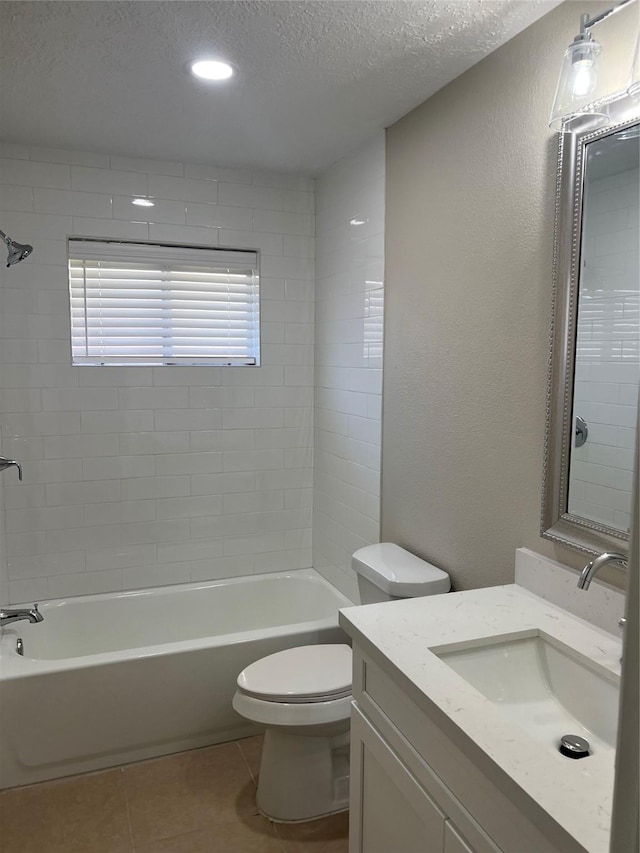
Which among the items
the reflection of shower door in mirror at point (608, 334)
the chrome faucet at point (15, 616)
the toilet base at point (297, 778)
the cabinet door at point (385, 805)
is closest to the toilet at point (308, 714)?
the toilet base at point (297, 778)

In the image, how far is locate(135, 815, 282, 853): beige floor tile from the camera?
2.06 metres

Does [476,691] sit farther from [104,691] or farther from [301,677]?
[104,691]

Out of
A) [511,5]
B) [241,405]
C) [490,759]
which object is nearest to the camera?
[490,759]

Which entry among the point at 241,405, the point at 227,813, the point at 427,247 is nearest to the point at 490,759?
the point at 227,813

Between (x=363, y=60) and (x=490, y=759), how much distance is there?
6.44 feet

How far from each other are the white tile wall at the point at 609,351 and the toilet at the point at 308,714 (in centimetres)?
79

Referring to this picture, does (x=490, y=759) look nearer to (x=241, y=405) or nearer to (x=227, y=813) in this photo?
(x=227, y=813)

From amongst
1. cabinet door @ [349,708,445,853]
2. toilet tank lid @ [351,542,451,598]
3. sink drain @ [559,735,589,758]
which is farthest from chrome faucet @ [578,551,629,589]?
toilet tank lid @ [351,542,451,598]

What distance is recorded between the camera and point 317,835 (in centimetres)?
213

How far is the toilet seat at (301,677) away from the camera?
211 centimetres

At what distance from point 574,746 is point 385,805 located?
1.54 feet

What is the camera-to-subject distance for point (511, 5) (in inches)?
66.1

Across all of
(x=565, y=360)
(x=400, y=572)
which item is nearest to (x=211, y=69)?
(x=565, y=360)

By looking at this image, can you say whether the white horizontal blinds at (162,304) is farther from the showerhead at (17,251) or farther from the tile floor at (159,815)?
the tile floor at (159,815)
